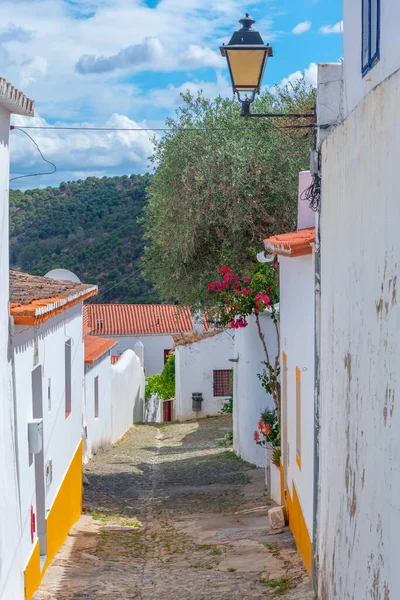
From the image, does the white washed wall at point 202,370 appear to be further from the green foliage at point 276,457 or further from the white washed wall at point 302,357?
the white washed wall at point 302,357

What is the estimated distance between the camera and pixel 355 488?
486 centimetres

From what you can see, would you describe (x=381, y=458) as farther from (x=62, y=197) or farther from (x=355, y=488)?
(x=62, y=197)

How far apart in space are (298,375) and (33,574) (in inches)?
142

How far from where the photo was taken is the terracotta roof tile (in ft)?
20.0

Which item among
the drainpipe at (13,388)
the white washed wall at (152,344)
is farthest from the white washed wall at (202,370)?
the drainpipe at (13,388)

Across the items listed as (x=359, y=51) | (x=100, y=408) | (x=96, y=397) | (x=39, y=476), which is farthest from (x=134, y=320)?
(x=359, y=51)

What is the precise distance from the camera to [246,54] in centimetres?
774

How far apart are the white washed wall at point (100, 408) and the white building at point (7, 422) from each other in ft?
34.0

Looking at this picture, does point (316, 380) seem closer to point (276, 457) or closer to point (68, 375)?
point (276, 457)

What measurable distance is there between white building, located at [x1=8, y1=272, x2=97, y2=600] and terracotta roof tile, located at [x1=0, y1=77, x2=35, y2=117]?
1710mm

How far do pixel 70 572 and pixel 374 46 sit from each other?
21.1 feet

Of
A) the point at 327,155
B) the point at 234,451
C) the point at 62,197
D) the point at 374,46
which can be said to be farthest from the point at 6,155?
the point at 62,197

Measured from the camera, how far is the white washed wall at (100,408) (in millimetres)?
17812

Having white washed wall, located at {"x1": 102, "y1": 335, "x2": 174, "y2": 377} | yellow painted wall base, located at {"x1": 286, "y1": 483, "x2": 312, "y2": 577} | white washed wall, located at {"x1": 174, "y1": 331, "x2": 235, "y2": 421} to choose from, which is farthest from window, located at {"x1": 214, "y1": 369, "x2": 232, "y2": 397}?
yellow painted wall base, located at {"x1": 286, "y1": 483, "x2": 312, "y2": 577}
